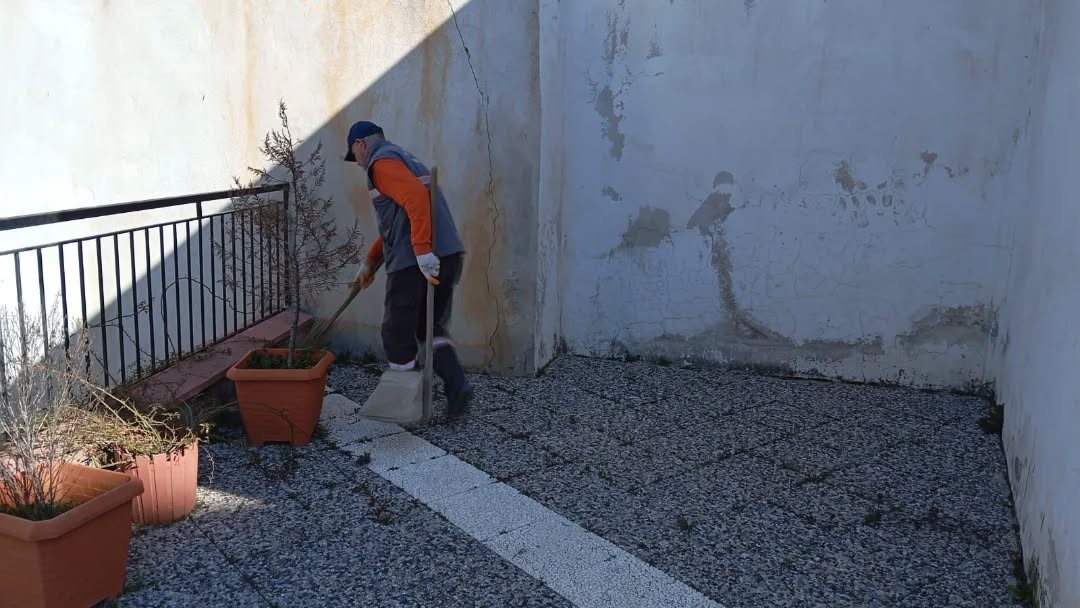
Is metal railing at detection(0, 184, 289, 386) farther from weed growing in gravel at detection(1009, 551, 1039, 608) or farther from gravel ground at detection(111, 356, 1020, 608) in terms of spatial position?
weed growing in gravel at detection(1009, 551, 1039, 608)

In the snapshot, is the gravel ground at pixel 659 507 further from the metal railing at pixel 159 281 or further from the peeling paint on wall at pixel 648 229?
the peeling paint on wall at pixel 648 229

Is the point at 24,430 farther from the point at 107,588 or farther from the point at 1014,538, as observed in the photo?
the point at 1014,538

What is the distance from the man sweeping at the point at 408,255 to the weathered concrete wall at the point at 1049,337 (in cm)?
268

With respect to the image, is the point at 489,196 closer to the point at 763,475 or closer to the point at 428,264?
the point at 428,264

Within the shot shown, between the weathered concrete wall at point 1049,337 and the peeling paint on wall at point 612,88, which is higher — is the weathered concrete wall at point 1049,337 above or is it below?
below

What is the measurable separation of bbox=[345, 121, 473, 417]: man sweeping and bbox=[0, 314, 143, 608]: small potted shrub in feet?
5.74

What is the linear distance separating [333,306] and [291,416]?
1.70 meters

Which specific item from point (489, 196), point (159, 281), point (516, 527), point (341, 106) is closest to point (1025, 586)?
point (516, 527)

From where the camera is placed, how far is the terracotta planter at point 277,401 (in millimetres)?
4000

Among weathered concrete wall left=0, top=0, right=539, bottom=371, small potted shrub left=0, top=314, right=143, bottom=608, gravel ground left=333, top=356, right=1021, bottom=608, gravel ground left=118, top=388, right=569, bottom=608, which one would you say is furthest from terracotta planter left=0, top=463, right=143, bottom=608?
weathered concrete wall left=0, top=0, right=539, bottom=371

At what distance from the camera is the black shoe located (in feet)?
14.6

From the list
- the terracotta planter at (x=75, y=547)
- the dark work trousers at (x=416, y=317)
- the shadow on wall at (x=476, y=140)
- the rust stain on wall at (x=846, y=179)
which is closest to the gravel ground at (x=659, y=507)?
the terracotta planter at (x=75, y=547)

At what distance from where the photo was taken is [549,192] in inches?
212

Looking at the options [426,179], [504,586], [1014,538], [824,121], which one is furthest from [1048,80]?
[504,586]
